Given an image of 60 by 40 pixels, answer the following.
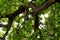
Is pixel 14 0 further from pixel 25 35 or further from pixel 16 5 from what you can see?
pixel 25 35

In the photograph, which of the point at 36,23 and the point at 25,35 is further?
the point at 36,23

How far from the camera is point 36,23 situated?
25.5 feet

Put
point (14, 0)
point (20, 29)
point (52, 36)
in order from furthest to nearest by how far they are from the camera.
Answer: point (14, 0)
point (20, 29)
point (52, 36)

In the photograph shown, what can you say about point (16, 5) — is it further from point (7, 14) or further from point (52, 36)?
point (52, 36)

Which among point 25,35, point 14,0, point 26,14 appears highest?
point 14,0

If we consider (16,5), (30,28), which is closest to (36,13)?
(30,28)

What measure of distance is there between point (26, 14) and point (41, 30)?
4.06 feet

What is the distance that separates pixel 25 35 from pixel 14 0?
1462 millimetres

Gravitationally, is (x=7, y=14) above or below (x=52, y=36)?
above

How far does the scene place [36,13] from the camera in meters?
7.25

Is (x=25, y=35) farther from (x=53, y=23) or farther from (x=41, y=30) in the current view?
(x=53, y=23)

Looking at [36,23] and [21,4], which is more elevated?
[21,4]

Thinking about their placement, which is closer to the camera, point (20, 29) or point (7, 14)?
Result: point (20, 29)

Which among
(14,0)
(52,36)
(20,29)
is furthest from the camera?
(14,0)
